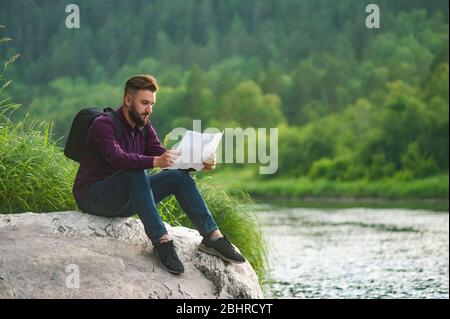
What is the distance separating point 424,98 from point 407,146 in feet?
20.2

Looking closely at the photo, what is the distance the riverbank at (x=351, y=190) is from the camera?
50.3 m

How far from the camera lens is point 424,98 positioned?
6362 cm

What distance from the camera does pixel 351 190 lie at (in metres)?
55.8

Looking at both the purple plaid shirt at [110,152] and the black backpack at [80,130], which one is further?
the black backpack at [80,130]

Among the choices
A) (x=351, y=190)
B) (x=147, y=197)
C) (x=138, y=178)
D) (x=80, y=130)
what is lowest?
(x=351, y=190)

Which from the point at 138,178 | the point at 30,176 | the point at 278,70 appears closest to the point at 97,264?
the point at 138,178

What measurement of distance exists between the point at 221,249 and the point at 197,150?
789 millimetres

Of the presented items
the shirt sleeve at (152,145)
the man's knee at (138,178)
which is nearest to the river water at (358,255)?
the shirt sleeve at (152,145)

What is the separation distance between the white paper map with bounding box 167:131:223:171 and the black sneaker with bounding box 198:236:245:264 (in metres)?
0.62

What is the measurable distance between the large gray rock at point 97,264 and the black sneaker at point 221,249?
0.08 metres

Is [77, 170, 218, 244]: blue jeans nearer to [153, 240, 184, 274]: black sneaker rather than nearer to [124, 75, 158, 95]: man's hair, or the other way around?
[153, 240, 184, 274]: black sneaker

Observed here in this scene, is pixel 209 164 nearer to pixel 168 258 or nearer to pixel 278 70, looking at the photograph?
pixel 168 258

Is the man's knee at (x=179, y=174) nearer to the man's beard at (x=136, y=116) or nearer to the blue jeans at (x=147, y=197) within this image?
the blue jeans at (x=147, y=197)

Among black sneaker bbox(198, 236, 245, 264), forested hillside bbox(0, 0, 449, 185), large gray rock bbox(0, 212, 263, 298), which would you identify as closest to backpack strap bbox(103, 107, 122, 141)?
large gray rock bbox(0, 212, 263, 298)
